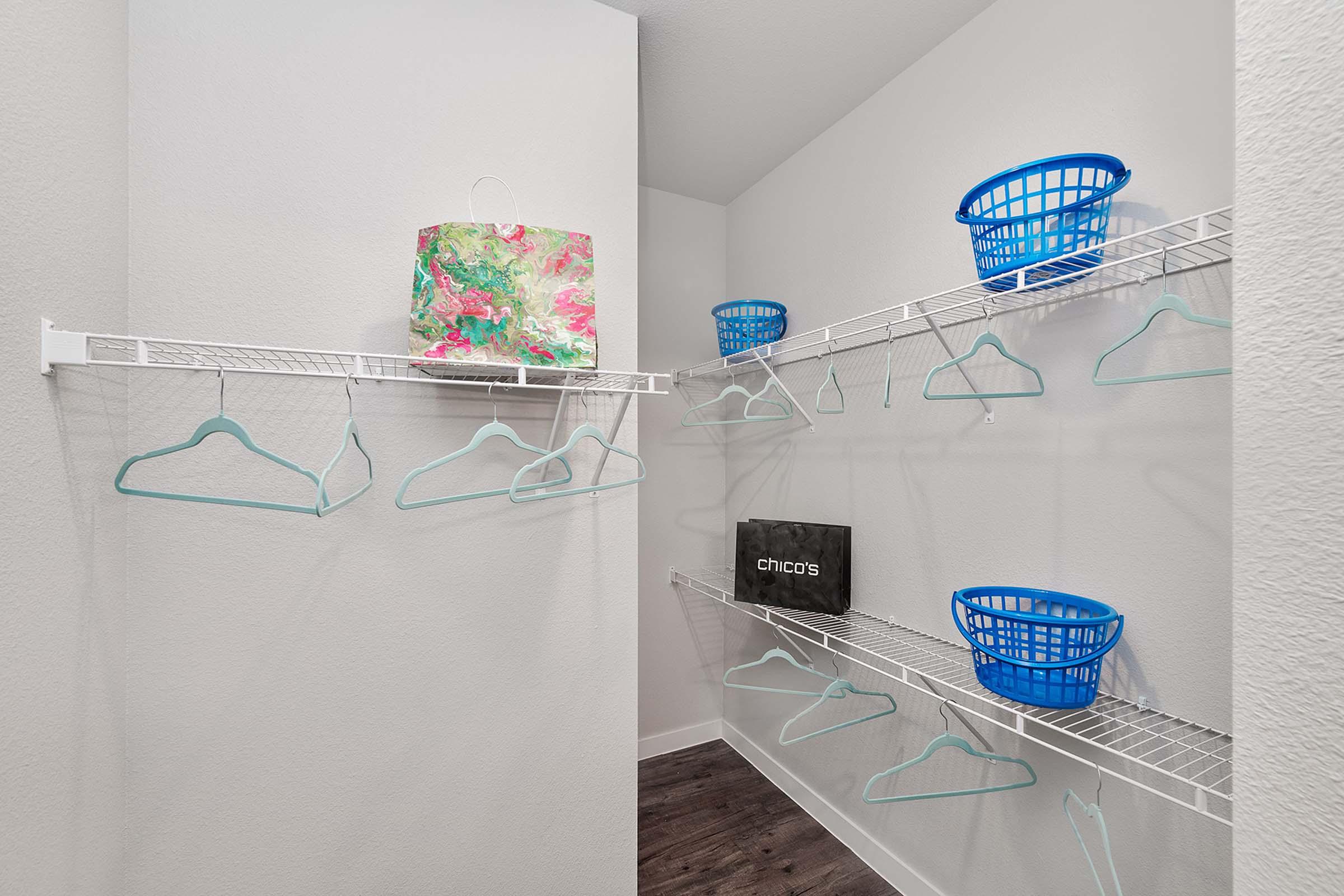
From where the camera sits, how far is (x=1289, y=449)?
0.49 meters

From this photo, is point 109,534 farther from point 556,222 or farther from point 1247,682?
point 1247,682

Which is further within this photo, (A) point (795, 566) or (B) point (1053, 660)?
(A) point (795, 566)

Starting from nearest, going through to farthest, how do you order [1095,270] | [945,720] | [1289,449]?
[1289,449], [1095,270], [945,720]

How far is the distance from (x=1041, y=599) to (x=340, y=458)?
1.67 metres

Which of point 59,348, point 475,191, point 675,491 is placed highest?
point 475,191

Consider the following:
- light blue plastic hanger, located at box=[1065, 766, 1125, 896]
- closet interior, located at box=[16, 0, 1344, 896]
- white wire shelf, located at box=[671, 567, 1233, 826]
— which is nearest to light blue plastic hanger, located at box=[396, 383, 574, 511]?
closet interior, located at box=[16, 0, 1344, 896]

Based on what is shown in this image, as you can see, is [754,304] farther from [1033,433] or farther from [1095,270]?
[1095,270]

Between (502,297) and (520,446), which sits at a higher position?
(502,297)

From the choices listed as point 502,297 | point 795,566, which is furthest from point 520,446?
point 795,566

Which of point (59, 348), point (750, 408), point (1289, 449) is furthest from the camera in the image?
point (750, 408)

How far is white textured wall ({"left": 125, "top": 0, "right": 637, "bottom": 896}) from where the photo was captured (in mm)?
1177

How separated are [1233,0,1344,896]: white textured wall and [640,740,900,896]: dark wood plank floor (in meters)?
1.64

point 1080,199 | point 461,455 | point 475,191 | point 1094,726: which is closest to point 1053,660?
point 1094,726

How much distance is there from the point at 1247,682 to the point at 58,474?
1583 mm
